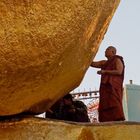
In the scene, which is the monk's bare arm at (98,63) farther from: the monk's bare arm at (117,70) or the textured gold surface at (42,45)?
the textured gold surface at (42,45)

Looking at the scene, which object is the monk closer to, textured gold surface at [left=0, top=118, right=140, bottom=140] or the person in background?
the person in background

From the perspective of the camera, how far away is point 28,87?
2125 mm

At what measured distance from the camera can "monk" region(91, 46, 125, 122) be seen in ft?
15.3

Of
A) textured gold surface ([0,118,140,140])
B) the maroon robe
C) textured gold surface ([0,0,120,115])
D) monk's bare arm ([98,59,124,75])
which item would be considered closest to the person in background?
the maroon robe

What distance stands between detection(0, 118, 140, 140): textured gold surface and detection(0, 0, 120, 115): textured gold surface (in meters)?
0.08

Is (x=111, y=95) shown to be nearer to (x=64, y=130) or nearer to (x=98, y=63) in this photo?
(x=98, y=63)

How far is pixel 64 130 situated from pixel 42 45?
0.49 metres

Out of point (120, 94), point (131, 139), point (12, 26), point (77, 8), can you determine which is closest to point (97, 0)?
point (77, 8)

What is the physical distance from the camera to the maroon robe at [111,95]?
4.66 metres

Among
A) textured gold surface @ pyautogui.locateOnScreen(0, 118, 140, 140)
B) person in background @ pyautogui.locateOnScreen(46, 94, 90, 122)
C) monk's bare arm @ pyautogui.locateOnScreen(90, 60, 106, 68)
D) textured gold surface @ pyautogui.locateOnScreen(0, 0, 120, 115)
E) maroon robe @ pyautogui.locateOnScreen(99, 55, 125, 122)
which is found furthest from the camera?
monk's bare arm @ pyautogui.locateOnScreen(90, 60, 106, 68)

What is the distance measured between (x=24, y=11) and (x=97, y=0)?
40cm

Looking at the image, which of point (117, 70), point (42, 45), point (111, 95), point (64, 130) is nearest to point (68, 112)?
point (111, 95)

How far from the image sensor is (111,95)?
4754 mm

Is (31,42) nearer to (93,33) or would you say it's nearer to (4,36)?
(4,36)
